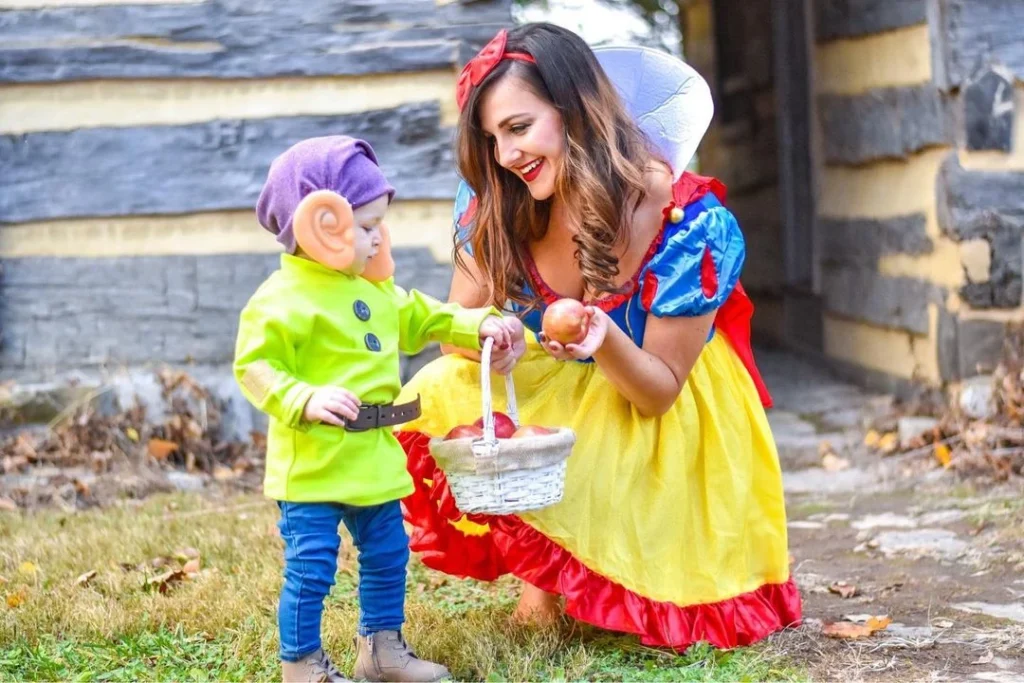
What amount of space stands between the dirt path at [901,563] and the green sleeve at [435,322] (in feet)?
3.00

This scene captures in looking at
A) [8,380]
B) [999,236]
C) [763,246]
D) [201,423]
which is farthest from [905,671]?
[763,246]

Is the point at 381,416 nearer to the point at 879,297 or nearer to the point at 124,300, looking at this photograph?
the point at 124,300

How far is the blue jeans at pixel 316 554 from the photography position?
2156mm

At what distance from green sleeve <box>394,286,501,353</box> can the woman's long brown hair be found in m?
0.26

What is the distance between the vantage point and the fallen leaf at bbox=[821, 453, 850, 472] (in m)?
4.32

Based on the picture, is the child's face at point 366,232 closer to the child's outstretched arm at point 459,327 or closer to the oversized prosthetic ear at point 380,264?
the oversized prosthetic ear at point 380,264

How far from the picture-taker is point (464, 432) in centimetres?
234

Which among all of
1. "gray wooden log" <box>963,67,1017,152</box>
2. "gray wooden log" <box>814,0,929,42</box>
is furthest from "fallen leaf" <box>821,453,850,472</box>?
"gray wooden log" <box>814,0,929,42</box>

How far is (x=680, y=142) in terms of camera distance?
2.74 metres

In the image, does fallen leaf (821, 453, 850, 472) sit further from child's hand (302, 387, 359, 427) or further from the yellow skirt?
child's hand (302, 387, 359, 427)

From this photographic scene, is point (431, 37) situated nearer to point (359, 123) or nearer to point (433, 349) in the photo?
point (359, 123)

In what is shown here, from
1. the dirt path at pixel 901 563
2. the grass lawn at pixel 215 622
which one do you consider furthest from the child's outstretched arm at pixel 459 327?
the dirt path at pixel 901 563

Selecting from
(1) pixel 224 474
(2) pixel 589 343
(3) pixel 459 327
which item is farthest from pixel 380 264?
(1) pixel 224 474

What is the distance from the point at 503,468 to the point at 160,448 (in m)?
2.46
